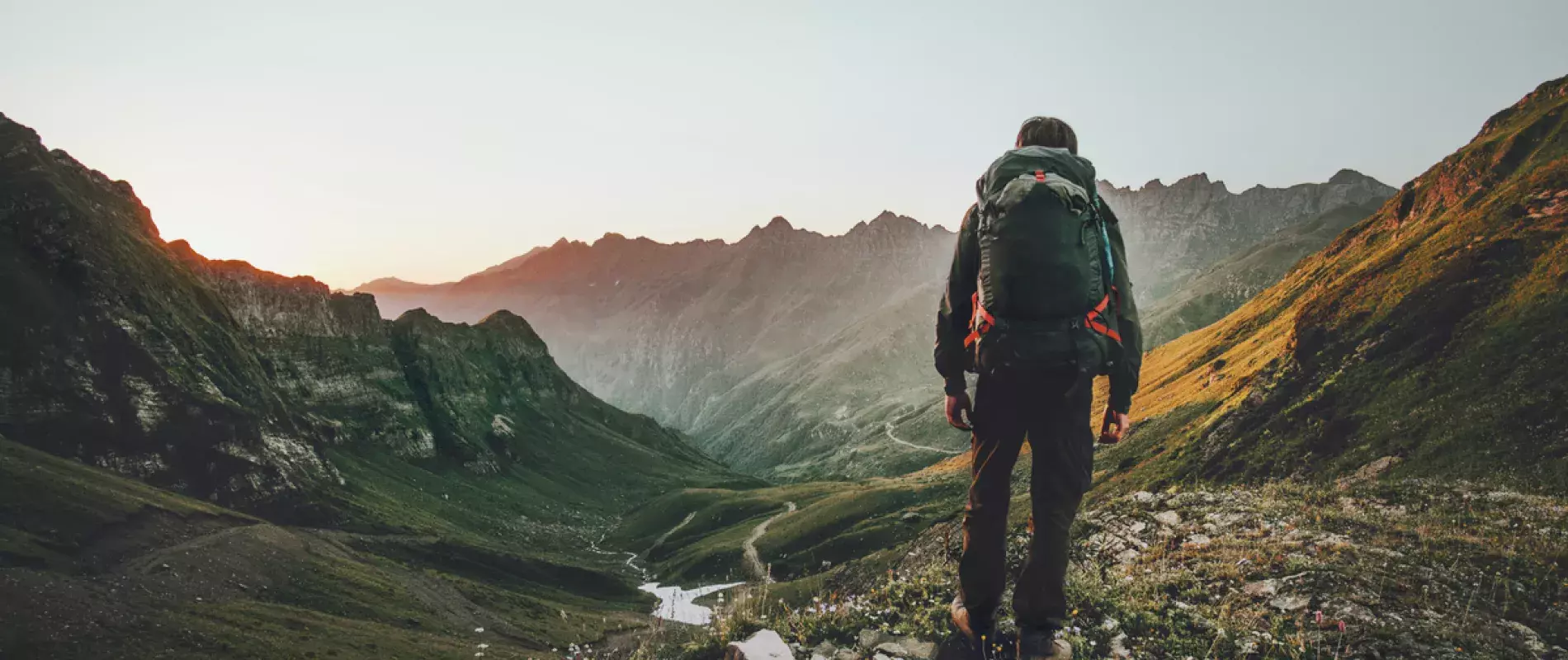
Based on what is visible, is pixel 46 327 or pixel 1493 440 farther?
A: pixel 46 327

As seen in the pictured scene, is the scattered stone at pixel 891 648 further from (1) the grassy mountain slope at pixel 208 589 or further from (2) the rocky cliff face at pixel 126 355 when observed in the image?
(2) the rocky cliff face at pixel 126 355

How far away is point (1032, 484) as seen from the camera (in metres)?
8.38

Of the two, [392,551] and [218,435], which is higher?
[218,435]

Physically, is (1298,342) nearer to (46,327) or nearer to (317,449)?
(46,327)

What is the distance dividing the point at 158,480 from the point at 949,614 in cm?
14011

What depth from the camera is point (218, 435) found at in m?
121

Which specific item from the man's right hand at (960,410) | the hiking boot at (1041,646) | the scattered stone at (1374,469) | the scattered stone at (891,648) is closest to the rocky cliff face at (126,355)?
the scattered stone at (891,648)

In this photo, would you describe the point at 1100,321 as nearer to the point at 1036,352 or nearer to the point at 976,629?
the point at 1036,352

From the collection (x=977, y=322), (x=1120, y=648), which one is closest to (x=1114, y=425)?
(x=977, y=322)

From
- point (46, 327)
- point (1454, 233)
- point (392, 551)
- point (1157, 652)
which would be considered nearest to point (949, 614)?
point (1157, 652)

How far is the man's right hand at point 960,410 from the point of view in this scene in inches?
355

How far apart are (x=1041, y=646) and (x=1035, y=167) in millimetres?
5547

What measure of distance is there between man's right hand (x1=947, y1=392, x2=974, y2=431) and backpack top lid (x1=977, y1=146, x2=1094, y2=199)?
8.37 feet

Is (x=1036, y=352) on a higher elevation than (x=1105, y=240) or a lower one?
lower
